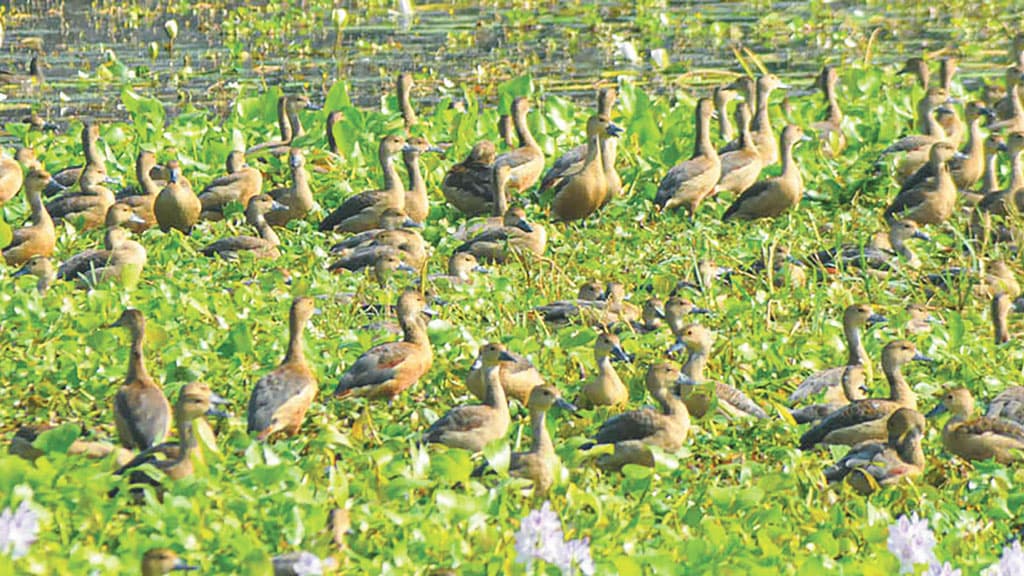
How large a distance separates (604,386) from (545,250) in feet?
9.69

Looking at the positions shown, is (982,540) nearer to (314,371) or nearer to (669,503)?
(669,503)

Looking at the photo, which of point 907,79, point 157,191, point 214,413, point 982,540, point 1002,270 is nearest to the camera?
point 982,540

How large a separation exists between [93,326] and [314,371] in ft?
3.83

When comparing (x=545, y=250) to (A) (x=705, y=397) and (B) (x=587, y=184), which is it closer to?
(B) (x=587, y=184)

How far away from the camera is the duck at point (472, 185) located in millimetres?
11078

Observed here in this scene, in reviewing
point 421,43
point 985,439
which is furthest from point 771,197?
point 421,43

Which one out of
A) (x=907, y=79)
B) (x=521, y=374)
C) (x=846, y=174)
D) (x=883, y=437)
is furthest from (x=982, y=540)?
(x=907, y=79)

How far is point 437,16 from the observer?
20.3 metres

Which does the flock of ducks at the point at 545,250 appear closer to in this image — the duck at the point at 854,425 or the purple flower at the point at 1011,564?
the duck at the point at 854,425

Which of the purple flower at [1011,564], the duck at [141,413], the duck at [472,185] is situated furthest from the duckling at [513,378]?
the duck at [472,185]

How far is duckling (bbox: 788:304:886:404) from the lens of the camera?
24.8 feet

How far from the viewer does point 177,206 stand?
34.7 feet

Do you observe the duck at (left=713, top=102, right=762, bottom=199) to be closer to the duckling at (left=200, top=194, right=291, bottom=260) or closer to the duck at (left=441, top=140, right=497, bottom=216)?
the duck at (left=441, top=140, right=497, bottom=216)

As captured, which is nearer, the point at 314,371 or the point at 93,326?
the point at 314,371
